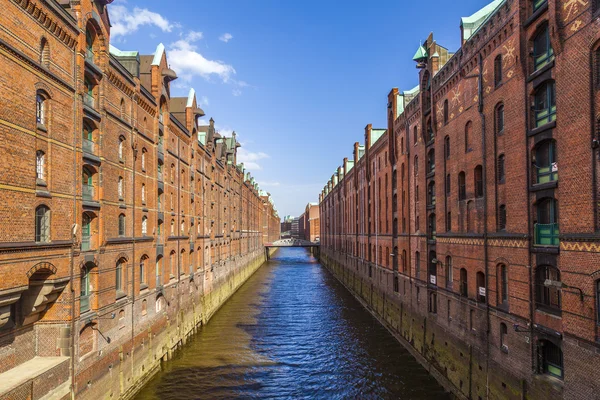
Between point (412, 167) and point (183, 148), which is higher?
point (183, 148)

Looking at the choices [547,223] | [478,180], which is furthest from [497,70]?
[547,223]

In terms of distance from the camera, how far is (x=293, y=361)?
2477 cm

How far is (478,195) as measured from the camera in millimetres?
18203

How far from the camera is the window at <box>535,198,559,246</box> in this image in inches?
514

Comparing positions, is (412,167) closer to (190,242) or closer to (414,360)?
(414,360)

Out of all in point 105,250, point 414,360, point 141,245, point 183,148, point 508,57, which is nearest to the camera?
point 508,57

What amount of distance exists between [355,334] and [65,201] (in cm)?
2297

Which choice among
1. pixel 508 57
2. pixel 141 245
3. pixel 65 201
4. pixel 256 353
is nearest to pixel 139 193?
pixel 141 245

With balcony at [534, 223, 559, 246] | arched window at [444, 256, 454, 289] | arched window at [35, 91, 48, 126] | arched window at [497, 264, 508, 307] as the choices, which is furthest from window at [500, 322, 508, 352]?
arched window at [35, 91, 48, 126]

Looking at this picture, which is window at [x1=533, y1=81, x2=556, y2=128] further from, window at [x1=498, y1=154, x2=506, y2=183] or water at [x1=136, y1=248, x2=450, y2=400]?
water at [x1=136, y1=248, x2=450, y2=400]

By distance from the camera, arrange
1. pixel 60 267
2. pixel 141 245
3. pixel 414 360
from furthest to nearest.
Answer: pixel 414 360 → pixel 141 245 → pixel 60 267

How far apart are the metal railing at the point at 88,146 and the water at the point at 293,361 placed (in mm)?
11049

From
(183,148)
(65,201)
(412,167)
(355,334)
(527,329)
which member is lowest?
(355,334)

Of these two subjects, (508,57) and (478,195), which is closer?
(508,57)
